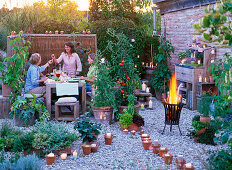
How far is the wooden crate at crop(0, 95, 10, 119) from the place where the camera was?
7.02 m

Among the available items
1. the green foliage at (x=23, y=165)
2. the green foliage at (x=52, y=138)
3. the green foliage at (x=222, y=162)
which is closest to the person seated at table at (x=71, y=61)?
the green foliage at (x=52, y=138)

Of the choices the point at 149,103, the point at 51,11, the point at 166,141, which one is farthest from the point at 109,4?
the point at 166,141

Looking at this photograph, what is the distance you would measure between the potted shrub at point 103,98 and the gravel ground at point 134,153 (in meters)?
0.30

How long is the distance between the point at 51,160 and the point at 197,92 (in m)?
4.68

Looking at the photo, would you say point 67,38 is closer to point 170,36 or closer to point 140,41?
point 140,41

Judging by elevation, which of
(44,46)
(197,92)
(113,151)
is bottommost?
(113,151)

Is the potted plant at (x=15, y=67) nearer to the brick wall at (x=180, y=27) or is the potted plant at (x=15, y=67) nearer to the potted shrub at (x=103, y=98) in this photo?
the potted shrub at (x=103, y=98)

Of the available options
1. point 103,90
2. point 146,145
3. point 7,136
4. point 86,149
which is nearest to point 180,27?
point 103,90

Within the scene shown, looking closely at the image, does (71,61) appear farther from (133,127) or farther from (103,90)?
(133,127)

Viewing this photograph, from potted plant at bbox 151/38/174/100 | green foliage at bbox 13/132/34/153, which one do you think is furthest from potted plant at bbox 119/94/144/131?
potted plant at bbox 151/38/174/100

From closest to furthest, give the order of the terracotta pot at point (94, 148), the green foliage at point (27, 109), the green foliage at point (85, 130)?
the terracotta pot at point (94, 148)
the green foliage at point (85, 130)
the green foliage at point (27, 109)

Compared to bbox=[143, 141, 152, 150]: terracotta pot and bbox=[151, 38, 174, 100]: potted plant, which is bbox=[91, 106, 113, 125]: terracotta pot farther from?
bbox=[151, 38, 174, 100]: potted plant

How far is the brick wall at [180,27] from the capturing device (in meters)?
9.12

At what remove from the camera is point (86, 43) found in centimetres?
989
